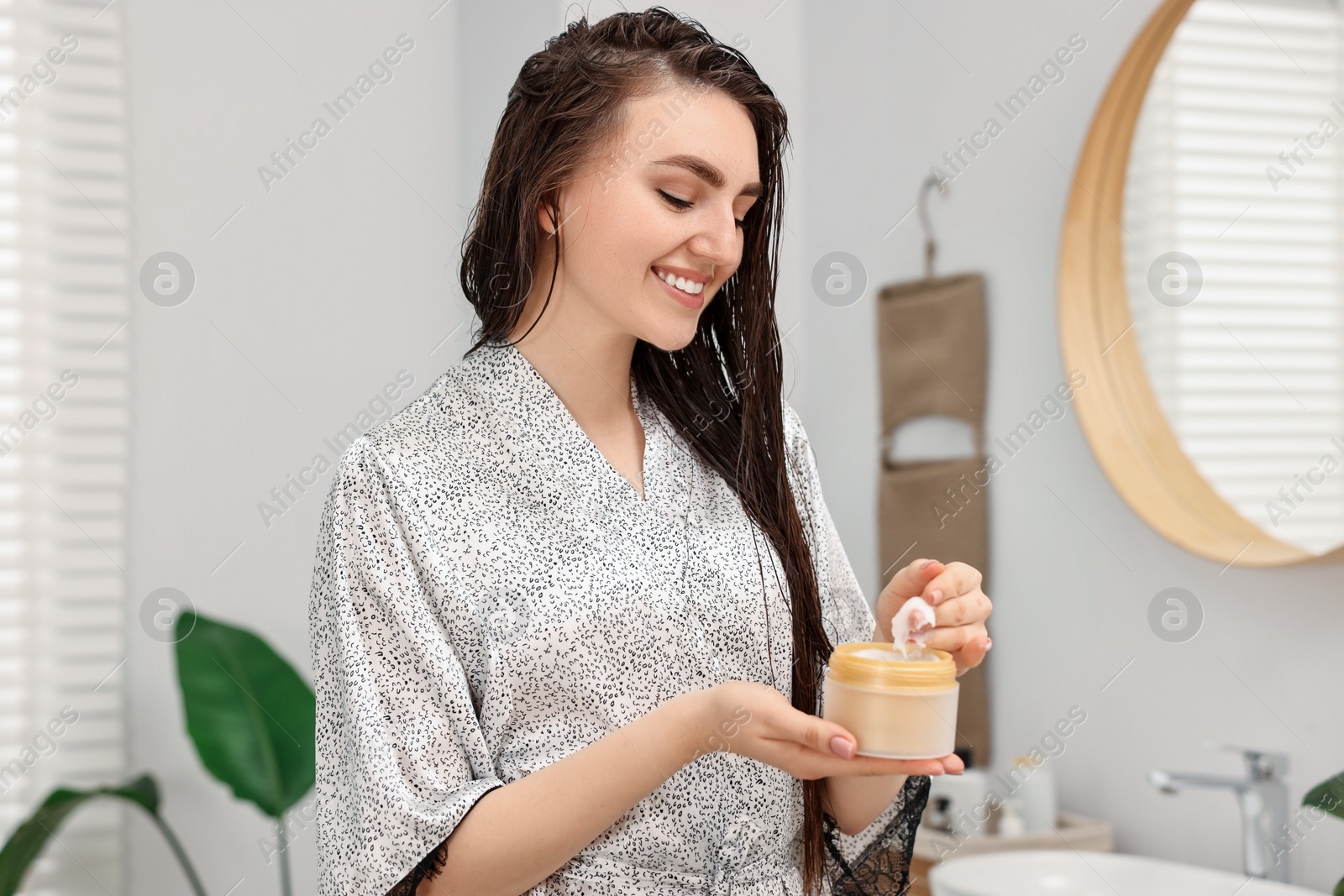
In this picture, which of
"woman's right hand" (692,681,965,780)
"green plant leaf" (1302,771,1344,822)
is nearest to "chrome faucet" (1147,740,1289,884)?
"green plant leaf" (1302,771,1344,822)

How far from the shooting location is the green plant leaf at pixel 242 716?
1.79m

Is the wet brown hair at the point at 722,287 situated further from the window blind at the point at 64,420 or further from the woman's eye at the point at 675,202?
the window blind at the point at 64,420

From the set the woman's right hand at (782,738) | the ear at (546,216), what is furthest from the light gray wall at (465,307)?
the ear at (546,216)

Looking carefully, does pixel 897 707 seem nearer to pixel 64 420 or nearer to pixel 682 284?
pixel 682 284

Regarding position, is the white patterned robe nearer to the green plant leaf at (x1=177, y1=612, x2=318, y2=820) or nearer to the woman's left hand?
the woman's left hand

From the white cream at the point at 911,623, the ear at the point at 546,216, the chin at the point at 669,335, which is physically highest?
the ear at the point at 546,216

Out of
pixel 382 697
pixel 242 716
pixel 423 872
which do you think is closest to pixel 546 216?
pixel 382 697

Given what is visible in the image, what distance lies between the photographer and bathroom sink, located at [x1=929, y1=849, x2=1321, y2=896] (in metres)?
1.34

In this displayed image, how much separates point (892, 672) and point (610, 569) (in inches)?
10.0

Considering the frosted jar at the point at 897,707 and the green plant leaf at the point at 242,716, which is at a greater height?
the frosted jar at the point at 897,707

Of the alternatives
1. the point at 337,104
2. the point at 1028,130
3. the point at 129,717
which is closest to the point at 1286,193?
the point at 1028,130

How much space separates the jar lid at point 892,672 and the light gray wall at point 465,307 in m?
0.80

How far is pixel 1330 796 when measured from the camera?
1.11 m

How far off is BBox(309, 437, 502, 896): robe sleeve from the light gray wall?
40.7 inches
